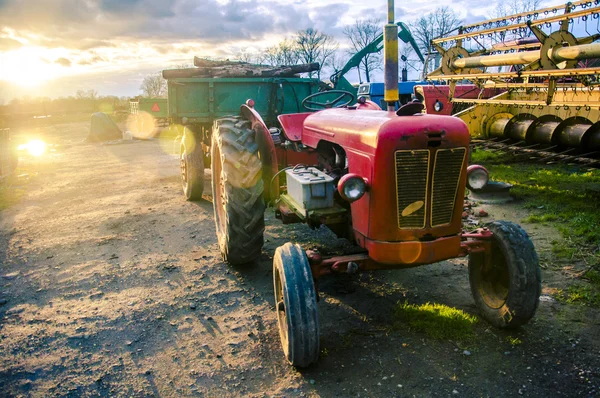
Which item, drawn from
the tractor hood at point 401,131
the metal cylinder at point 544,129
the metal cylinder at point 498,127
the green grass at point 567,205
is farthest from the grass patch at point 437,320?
the metal cylinder at point 498,127

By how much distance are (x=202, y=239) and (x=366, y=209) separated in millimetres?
2955

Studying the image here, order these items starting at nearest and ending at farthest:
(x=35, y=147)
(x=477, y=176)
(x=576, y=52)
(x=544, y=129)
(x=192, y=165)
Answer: (x=477, y=176) → (x=576, y=52) → (x=192, y=165) → (x=544, y=129) → (x=35, y=147)

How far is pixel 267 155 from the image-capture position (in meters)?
4.45

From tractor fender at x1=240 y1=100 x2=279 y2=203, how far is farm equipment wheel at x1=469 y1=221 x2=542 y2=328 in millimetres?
1821

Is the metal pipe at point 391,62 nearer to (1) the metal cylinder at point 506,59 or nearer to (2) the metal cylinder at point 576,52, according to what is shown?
(2) the metal cylinder at point 576,52

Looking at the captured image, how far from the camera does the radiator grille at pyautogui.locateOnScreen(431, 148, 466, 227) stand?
2850mm

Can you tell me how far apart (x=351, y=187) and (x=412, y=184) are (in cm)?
36

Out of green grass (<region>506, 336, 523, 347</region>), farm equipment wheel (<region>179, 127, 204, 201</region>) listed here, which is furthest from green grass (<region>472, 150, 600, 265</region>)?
farm equipment wheel (<region>179, 127, 204, 201</region>)

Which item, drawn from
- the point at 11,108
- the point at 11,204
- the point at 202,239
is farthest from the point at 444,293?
the point at 11,108

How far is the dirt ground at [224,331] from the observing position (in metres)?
2.79

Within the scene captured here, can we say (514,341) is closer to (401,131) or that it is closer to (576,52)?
(401,131)

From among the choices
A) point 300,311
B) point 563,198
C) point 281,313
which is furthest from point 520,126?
point 300,311

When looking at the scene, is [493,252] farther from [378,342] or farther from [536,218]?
[536,218]

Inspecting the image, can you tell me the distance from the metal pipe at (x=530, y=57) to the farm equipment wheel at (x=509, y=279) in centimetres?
409
